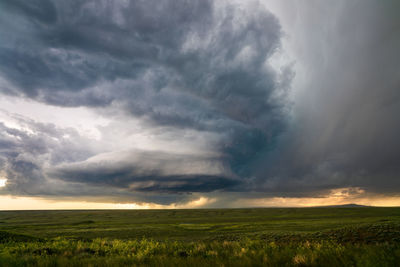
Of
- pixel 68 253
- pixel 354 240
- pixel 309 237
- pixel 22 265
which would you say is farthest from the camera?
pixel 309 237

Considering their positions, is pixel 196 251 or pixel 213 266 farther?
pixel 196 251

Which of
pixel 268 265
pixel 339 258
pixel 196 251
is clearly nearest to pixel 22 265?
pixel 196 251

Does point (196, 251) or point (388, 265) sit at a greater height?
point (388, 265)

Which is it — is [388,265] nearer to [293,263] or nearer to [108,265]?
[293,263]

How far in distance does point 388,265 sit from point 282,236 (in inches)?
1076

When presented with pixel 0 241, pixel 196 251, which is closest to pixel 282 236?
pixel 196 251

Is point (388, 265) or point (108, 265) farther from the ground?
point (388, 265)

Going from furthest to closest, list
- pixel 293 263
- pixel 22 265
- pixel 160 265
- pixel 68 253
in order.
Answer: pixel 68 253 < pixel 22 265 < pixel 160 265 < pixel 293 263

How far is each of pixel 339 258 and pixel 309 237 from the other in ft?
74.9

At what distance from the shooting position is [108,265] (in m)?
9.24

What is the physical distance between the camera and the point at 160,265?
8742 mm

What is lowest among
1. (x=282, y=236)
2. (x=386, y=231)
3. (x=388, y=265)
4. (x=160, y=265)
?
(x=282, y=236)

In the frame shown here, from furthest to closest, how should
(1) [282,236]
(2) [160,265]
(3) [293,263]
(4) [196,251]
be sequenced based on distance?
1. (1) [282,236]
2. (4) [196,251]
3. (2) [160,265]
4. (3) [293,263]

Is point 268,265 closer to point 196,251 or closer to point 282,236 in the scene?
point 196,251
